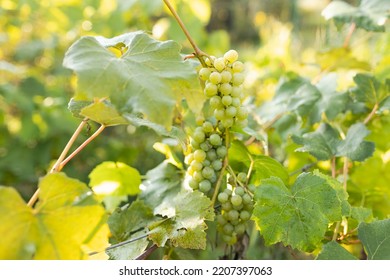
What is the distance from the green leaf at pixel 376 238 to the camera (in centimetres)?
73

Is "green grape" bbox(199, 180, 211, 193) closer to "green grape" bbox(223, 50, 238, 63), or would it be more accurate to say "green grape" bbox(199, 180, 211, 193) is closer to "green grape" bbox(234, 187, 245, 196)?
"green grape" bbox(234, 187, 245, 196)

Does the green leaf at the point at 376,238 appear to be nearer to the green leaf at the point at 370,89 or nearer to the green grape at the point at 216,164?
the green grape at the point at 216,164

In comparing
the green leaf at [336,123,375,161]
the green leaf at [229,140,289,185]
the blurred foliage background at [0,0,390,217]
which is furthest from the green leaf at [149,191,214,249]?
the blurred foliage background at [0,0,390,217]

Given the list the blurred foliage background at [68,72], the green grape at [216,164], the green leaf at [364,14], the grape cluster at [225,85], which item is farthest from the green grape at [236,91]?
the blurred foliage background at [68,72]

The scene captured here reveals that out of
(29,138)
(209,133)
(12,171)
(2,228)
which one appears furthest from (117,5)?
(2,228)

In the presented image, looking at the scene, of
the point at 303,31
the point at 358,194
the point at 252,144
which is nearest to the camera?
the point at 358,194

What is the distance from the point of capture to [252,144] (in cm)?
111

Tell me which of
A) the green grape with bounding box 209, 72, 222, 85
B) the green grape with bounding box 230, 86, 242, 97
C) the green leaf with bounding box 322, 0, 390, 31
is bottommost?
the green leaf with bounding box 322, 0, 390, 31

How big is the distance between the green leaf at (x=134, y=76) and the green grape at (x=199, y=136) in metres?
0.12

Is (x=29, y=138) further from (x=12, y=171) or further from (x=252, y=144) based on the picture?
(x=252, y=144)

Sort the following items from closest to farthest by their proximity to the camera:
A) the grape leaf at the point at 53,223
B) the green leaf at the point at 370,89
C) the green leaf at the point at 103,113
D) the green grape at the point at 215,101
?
the grape leaf at the point at 53,223, the green leaf at the point at 103,113, the green grape at the point at 215,101, the green leaf at the point at 370,89

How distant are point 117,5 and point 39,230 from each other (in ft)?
5.04

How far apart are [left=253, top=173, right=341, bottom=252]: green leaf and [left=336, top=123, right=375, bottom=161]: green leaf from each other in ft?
0.58

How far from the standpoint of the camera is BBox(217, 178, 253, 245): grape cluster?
0.78 meters
